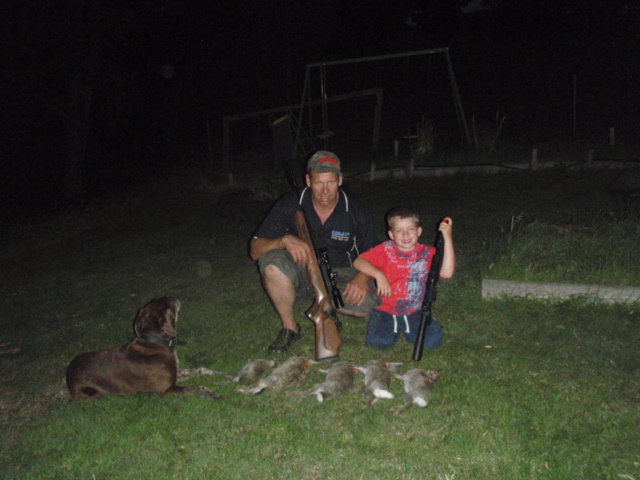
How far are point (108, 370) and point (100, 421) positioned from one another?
374 millimetres

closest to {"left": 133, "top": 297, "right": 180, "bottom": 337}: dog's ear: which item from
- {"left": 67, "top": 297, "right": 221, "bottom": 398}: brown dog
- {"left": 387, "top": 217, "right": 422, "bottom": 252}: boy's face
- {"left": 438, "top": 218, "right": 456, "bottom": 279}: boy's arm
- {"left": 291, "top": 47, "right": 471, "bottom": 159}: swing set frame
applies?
{"left": 67, "top": 297, "right": 221, "bottom": 398}: brown dog

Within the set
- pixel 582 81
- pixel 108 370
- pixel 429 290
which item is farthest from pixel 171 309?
pixel 582 81

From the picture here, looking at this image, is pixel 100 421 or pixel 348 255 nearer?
pixel 100 421

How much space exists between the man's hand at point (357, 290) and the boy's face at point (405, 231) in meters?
0.42

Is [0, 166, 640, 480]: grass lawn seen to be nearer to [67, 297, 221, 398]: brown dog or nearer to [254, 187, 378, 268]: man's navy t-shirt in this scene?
[67, 297, 221, 398]: brown dog

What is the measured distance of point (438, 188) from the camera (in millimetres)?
11656

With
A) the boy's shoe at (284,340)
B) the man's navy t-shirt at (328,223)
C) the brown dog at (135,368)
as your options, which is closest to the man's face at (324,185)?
the man's navy t-shirt at (328,223)

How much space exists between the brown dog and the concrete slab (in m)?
3.06

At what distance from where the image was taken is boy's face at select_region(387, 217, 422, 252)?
4.54 metres

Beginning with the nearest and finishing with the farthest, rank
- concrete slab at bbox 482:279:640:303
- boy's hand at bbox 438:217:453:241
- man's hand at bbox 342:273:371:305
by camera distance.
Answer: boy's hand at bbox 438:217:453:241 → man's hand at bbox 342:273:371:305 → concrete slab at bbox 482:279:640:303

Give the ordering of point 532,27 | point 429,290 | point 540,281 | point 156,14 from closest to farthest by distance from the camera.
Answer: point 429,290 < point 540,281 < point 156,14 < point 532,27

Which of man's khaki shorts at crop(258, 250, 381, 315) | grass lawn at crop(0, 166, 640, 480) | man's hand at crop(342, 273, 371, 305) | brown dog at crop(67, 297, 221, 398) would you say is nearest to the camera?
grass lawn at crop(0, 166, 640, 480)

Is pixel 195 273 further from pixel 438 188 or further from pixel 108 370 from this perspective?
pixel 438 188

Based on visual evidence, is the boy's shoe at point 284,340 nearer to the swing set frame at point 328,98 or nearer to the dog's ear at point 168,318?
the dog's ear at point 168,318
